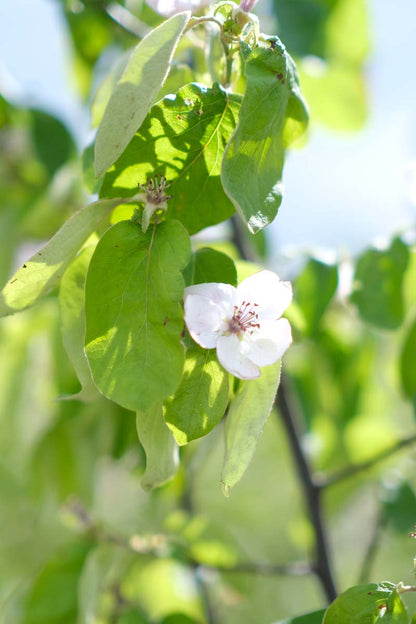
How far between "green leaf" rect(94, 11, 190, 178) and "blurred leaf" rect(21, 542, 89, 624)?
2.09ft

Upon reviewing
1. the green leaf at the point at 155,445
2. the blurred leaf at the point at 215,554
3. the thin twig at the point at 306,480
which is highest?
the green leaf at the point at 155,445

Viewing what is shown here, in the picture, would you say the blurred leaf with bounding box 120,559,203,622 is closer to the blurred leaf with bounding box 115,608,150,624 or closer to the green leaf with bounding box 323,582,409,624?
the blurred leaf with bounding box 115,608,150,624

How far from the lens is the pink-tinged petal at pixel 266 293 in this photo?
471 millimetres

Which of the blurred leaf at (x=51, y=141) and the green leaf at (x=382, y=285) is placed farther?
the blurred leaf at (x=51, y=141)

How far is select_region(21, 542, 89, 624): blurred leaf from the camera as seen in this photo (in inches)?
34.8

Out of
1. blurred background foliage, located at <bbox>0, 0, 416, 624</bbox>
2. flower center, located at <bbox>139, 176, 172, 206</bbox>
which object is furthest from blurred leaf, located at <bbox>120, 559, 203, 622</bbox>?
flower center, located at <bbox>139, 176, 172, 206</bbox>

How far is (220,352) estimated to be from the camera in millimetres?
444

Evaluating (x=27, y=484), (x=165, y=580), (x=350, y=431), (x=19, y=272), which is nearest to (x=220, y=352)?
(x=19, y=272)

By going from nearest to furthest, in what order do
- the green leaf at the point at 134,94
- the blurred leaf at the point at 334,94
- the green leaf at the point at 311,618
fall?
1. the green leaf at the point at 134,94
2. the green leaf at the point at 311,618
3. the blurred leaf at the point at 334,94

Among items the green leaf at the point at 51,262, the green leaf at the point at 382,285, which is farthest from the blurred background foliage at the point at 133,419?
the green leaf at the point at 51,262

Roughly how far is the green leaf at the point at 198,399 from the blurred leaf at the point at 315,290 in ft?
1.00

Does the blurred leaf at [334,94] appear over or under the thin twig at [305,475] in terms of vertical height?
over

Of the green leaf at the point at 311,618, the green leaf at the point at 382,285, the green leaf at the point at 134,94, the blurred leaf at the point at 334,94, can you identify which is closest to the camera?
the green leaf at the point at 134,94

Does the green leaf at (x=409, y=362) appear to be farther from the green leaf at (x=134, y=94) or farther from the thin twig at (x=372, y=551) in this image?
the green leaf at (x=134, y=94)
